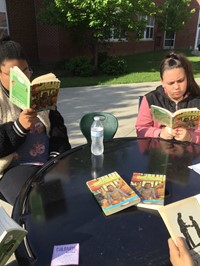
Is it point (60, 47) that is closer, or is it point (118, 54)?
point (60, 47)

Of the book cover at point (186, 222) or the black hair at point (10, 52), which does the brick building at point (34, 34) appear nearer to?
the black hair at point (10, 52)

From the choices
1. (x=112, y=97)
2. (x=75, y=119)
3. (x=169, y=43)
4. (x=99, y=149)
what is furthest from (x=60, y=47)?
(x=169, y=43)

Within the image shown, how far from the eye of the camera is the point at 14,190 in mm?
1971

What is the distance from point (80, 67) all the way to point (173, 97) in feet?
28.1

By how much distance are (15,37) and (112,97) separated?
7.13 m

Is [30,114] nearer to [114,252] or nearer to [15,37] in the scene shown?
[114,252]

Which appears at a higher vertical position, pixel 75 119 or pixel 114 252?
pixel 114 252

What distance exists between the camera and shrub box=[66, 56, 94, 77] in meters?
10.6

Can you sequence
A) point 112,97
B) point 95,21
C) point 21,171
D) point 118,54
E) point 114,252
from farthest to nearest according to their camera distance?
point 118,54
point 95,21
point 112,97
point 21,171
point 114,252

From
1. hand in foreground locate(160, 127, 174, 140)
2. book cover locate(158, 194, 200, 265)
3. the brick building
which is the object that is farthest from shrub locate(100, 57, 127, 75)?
book cover locate(158, 194, 200, 265)

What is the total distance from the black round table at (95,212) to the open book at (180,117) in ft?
0.76

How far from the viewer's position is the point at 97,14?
973 cm

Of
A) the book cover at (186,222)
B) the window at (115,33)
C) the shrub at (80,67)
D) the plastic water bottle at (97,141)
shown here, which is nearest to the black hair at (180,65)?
the plastic water bottle at (97,141)

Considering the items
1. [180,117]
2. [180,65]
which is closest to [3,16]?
[180,65]
